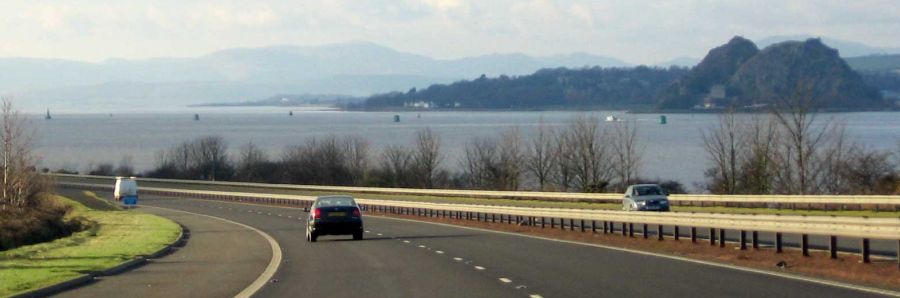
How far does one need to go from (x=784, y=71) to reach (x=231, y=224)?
129m

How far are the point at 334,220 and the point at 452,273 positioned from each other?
13.4 meters

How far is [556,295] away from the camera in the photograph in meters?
17.1

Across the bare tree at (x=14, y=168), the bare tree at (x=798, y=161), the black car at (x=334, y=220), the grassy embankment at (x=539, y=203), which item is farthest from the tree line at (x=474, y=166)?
the black car at (x=334, y=220)

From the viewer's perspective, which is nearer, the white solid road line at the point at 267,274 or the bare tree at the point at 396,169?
the white solid road line at the point at 267,274

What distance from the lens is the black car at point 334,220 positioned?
3438 centimetres

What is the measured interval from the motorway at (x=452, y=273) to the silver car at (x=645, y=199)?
33.8 feet

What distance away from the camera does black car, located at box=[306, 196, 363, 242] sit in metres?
34.4

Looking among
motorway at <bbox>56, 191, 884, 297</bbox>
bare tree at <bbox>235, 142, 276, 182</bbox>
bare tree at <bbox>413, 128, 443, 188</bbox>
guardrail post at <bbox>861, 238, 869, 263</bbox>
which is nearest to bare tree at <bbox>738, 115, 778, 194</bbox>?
bare tree at <bbox>413, 128, 443, 188</bbox>

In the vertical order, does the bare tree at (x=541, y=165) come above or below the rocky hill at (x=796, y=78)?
below

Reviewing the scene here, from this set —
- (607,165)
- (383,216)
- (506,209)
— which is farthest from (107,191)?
(506,209)

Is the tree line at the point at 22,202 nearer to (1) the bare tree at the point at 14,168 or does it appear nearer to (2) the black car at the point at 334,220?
(1) the bare tree at the point at 14,168

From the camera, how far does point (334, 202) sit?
35.4m

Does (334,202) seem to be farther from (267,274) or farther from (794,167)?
(794,167)

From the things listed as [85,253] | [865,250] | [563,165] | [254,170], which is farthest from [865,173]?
[254,170]
